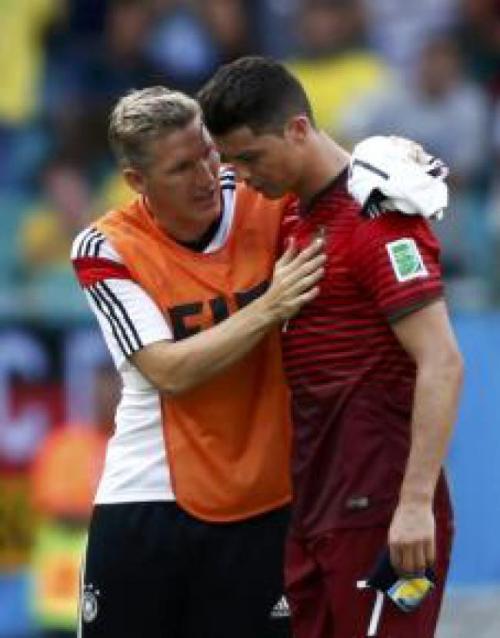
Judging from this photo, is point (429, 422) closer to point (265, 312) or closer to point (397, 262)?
point (397, 262)

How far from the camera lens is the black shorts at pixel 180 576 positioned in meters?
5.20

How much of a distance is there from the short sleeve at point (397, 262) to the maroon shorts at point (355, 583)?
523mm

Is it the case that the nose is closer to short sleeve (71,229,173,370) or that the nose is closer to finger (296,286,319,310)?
finger (296,286,319,310)

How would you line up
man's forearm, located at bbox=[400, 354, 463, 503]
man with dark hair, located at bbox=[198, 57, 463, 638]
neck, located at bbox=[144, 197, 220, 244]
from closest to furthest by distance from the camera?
man's forearm, located at bbox=[400, 354, 463, 503]
man with dark hair, located at bbox=[198, 57, 463, 638]
neck, located at bbox=[144, 197, 220, 244]

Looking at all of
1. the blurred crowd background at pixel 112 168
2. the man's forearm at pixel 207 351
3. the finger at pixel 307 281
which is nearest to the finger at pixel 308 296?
the finger at pixel 307 281

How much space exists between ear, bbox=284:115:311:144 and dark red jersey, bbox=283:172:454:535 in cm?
13

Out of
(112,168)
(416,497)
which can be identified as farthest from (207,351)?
(112,168)

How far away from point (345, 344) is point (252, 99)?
1.89 feet

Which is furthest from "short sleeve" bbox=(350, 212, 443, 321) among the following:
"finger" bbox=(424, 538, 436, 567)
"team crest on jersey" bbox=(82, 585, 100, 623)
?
"team crest on jersey" bbox=(82, 585, 100, 623)

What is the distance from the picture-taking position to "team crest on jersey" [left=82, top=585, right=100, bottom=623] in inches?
207

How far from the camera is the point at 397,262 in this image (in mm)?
4457

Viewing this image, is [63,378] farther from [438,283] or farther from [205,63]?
[438,283]

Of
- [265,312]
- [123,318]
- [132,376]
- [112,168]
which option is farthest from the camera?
[112,168]

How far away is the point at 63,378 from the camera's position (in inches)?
357
